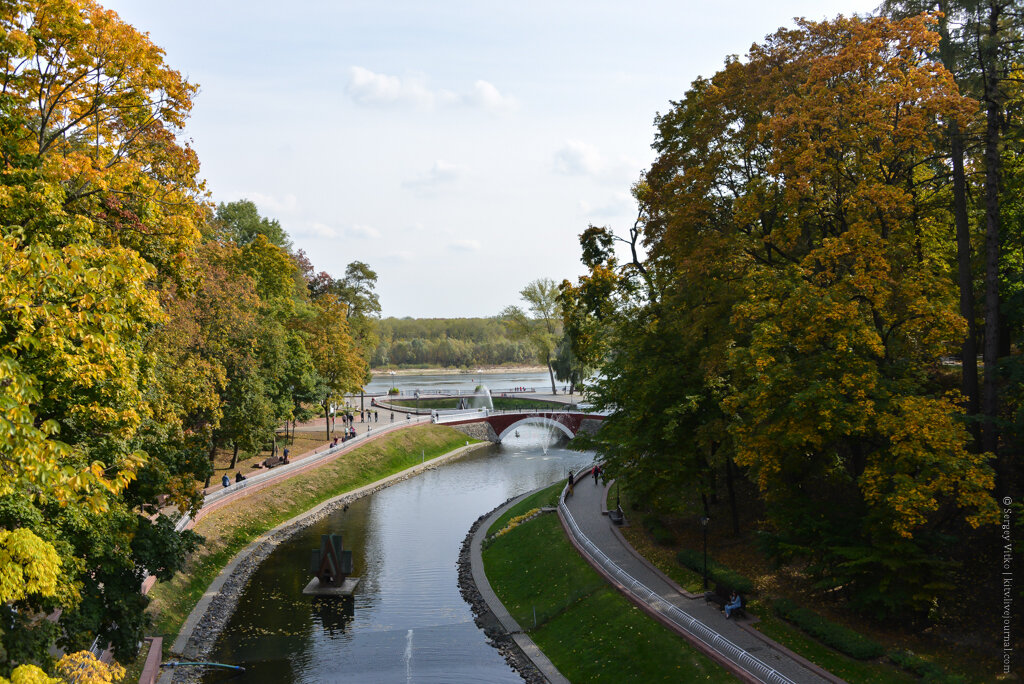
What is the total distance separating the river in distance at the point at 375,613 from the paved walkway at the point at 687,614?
5.39 metres

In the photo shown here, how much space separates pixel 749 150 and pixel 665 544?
646 inches

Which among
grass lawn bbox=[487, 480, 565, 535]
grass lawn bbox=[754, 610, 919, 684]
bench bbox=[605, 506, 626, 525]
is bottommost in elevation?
grass lawn bbox=[487, 480, 565, 535]

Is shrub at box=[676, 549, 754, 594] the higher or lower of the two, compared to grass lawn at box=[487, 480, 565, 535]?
higher

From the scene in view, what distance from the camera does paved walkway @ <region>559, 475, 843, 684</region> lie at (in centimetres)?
1881

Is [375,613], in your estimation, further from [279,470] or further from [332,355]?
[332,355]

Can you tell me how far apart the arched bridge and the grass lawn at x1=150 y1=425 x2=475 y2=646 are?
8.70ft

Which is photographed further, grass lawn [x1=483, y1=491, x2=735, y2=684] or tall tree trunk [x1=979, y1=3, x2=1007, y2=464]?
grass lawn [x1=483, y1=491, x2=735, y2=684]

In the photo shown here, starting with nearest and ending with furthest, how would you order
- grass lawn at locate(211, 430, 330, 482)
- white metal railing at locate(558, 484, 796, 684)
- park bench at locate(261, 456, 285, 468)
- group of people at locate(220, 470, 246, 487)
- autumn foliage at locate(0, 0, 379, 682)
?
autumn foliage at locate(0, 0, 379, 682) → white metal railing at locate(558, 484, 796, 684) → group of people at locate(220, 470, 246, 487) → grass lawn at locate(211, 430, 330, 482) → park bench at locate(261, 456, 285, 468)

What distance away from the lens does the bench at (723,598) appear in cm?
2244

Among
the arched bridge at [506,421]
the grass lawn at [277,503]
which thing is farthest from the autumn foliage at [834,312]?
the arched bridge at [506,421]

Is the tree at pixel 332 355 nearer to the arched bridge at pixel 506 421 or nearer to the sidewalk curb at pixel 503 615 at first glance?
the arched bridge at pixel 506 421

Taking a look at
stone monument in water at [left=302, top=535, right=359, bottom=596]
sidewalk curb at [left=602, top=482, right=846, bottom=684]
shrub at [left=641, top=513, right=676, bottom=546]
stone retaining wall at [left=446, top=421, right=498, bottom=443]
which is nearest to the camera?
sidewalk curb at [left=602, top=482, right=846, bottom=684]

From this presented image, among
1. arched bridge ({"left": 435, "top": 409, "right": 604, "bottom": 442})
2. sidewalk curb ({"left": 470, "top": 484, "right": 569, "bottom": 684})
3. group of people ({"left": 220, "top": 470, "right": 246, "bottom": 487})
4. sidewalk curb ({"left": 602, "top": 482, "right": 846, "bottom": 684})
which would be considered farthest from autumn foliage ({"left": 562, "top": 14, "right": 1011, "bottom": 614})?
arched bridge ({"left": 435, "top": 409, "right": 604, "bottom": 442})

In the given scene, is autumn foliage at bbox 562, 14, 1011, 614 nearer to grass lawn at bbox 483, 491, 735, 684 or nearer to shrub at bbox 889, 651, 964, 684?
shrub at bbox 889, 651, 964, 684
